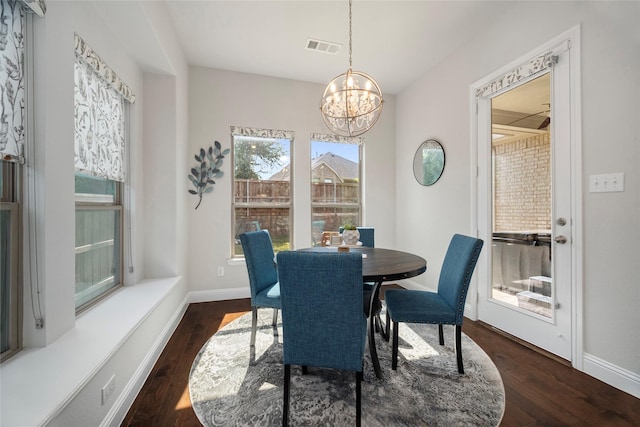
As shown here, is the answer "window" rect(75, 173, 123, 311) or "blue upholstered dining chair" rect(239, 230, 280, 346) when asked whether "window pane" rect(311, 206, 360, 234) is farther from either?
"window" rect(75, 173, 123, 311)

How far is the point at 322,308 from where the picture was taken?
142cm

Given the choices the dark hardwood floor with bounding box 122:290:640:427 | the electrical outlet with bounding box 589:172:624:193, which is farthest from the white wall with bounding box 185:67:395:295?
the electrical outlet with bounding box 589:172:624:193

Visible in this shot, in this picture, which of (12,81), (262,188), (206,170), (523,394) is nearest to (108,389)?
(12,81)

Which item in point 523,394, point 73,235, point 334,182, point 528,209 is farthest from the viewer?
point 334,182

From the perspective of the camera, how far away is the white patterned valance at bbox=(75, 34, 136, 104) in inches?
67.4

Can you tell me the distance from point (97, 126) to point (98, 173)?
0.34 m

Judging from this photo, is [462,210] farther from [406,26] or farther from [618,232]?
[406,26]

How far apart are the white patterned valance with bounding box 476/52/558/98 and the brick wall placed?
1.71ft

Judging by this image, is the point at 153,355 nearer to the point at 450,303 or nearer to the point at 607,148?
the point at 450,303

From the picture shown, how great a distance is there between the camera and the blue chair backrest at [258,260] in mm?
2230

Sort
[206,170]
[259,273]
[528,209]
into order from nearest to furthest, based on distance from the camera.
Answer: [259,273] < [528,209] < [206,170]

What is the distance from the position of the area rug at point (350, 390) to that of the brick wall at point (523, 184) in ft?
3.99

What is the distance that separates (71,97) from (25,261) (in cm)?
91

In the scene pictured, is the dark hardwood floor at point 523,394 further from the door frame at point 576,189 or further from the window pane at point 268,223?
the window pane at point 268,223
